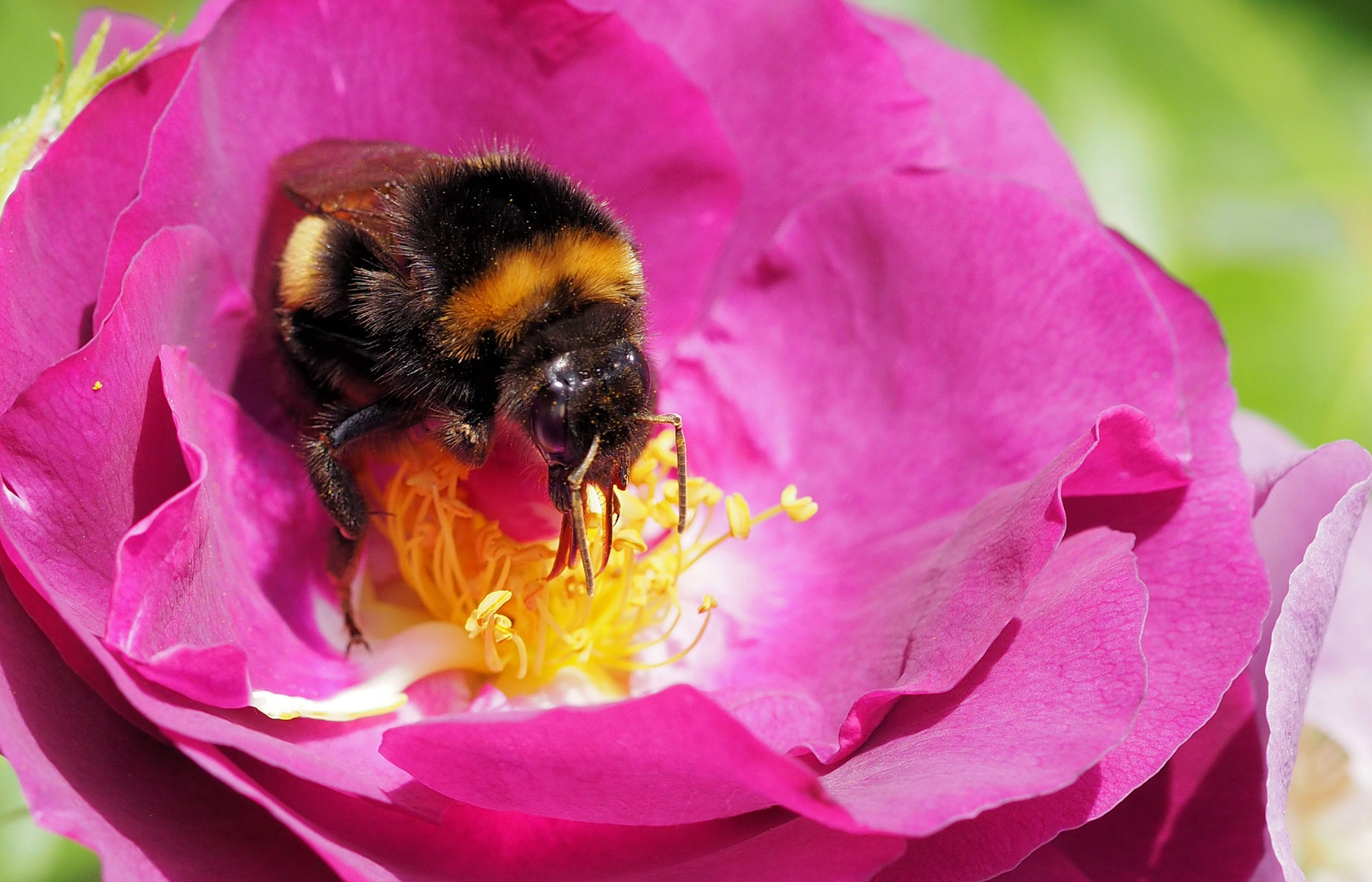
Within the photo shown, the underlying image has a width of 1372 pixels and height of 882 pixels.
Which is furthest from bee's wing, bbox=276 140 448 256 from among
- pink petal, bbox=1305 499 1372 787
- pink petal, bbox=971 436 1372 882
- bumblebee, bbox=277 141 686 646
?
pink petal, bbox=1305 499 1372 787

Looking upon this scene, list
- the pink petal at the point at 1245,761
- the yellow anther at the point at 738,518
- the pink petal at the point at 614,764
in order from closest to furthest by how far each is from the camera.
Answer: the pink petal at the point at 614,764 < the pink petal at the point at 1245,761 < the yellow anther at the point at 738,518

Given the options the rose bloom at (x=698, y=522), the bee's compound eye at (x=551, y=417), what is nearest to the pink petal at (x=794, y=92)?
the rose bloom at (x=698, y=522)

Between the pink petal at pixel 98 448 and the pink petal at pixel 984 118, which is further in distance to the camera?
the pink petal at pixel 984 118

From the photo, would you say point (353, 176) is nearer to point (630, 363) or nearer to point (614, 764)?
point (630, 363)

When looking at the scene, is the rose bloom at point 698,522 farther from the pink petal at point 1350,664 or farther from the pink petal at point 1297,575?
the pink petal at point 1350,664

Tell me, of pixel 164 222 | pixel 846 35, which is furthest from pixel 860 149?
pixel 164 222

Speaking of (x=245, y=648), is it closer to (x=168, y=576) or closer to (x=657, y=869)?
(x=168, y=576)

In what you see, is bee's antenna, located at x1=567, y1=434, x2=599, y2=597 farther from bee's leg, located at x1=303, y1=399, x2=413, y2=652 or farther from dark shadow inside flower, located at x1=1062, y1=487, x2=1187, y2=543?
dark shadow inside flower, located at x1=1062, y1=487, x2=1187, y2=543
